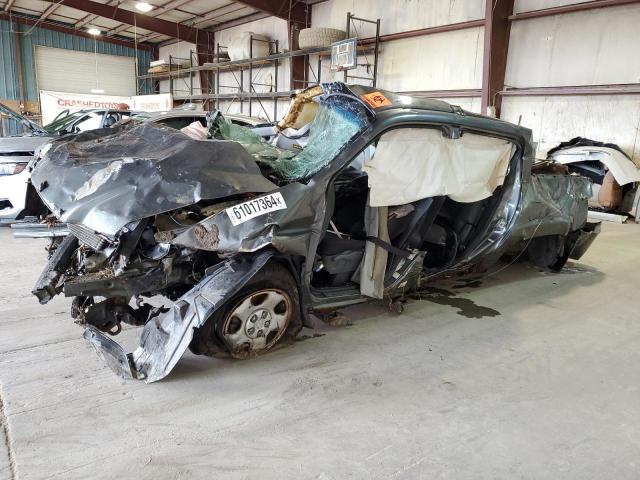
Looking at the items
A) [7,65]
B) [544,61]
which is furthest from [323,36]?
[7,65]

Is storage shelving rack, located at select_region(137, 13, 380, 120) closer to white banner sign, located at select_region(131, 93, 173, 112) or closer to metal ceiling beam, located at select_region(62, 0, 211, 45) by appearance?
metal ceiling beam, located at select_region(62, 0, 211, 45)

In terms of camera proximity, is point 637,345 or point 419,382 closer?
point 419,382

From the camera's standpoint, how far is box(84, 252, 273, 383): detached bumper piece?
243cm

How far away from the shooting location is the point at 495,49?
9688mm

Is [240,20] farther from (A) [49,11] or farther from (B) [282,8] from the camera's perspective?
(A) [49,11]

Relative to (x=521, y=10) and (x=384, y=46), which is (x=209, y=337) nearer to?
(x=521, y=10)

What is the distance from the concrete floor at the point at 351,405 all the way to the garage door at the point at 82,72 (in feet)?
64.2

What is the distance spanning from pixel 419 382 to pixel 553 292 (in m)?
2.40

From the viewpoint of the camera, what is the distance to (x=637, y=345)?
3.32 meters

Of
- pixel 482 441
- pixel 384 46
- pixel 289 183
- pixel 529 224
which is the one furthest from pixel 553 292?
pixel 384 46

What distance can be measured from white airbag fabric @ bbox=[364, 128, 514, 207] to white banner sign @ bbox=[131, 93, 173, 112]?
47.2 ft

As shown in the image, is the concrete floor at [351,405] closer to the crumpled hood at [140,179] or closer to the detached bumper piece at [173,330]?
the detached bumper piece at [173,330]

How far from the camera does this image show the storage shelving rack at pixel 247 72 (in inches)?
495

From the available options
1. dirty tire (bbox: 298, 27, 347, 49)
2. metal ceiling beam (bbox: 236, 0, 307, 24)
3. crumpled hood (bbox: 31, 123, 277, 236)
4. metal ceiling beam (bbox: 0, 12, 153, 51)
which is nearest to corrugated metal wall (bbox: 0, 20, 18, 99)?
metal ceiling beam (bbox: 0, 12, 153, 51)
